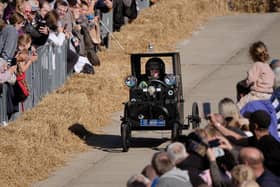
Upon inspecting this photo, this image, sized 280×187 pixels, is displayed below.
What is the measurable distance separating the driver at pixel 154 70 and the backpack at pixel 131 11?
935 cm

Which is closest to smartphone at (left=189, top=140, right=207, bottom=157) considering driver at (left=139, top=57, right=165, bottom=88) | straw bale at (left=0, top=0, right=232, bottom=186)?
straw bale at (left=0, top=0, right=232, bottom=186)

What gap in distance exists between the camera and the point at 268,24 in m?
27.8

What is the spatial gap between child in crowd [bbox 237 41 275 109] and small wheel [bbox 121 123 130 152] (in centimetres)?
255

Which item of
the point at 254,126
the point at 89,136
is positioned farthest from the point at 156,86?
the point at 254,126

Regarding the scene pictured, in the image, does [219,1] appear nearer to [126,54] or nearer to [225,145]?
[126,54]

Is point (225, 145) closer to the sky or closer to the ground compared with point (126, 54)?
closer to the ground

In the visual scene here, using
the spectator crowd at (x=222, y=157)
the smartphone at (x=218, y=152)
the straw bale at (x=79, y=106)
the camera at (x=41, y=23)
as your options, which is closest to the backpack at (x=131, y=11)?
the straw bale at (x=79, y=106)

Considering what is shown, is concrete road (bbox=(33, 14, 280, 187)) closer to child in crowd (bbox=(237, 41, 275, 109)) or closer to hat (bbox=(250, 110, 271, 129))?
child in crowd (bbox=(237, 41, 275, 109))

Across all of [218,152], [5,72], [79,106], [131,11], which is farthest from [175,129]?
[131,11]

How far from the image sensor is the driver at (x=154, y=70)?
55.1 feet

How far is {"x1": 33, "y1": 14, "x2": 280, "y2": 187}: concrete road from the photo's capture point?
15.3 metres

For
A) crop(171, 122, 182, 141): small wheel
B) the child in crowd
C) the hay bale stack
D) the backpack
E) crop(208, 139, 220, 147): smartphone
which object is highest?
the hay bale stack

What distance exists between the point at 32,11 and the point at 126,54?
353 cm

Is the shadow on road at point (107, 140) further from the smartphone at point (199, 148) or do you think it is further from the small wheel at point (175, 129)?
the smartphone at point (199, 148)
